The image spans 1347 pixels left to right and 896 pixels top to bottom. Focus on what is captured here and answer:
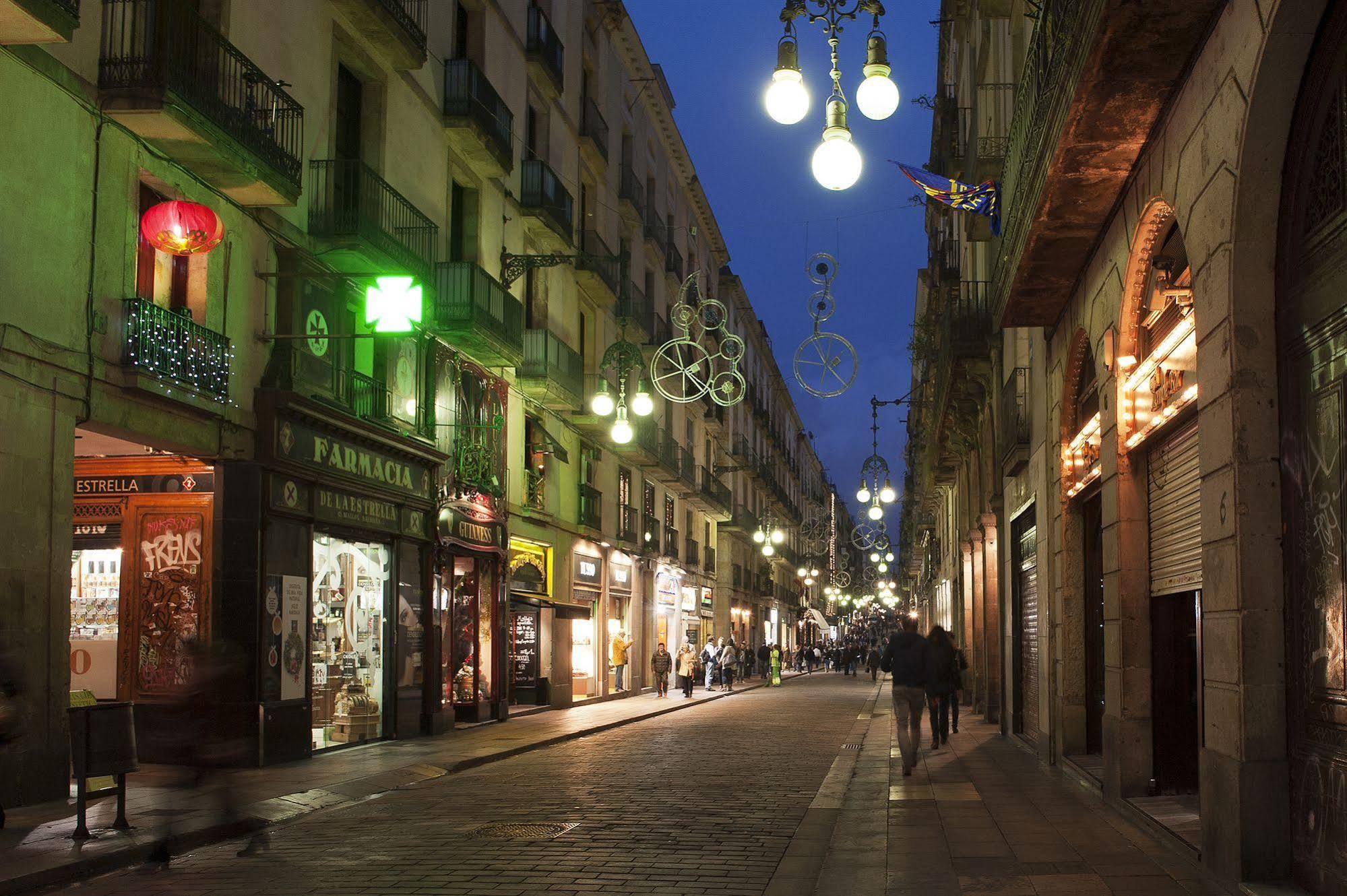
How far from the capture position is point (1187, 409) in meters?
9.56

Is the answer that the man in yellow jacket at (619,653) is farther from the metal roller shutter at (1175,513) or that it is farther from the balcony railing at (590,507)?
the metal roller shutter at (1175,513)

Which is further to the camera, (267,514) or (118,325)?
(267,514)

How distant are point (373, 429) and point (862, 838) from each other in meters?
11.1

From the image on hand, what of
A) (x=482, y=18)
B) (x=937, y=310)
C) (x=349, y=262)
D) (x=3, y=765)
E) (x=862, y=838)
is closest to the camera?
(x=862, y=838)

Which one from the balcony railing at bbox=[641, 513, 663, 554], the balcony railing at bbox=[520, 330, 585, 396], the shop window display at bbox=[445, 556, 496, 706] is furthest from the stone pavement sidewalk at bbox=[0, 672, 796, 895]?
the balcony railing at bbox=[641, 513, 663, 554]

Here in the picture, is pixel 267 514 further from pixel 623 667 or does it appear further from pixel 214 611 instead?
pixel 623 667

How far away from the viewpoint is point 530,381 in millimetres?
26703

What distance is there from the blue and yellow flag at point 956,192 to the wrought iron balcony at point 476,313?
8.94 meters

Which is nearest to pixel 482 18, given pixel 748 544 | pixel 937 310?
pixel 937 310

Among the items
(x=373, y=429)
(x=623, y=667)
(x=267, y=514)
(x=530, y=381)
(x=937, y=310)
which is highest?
(x=937, y=310)

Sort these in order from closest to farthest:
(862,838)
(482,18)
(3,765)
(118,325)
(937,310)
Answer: (862,838) → (3,765) → (118,325) → (482,18) → (937,310)

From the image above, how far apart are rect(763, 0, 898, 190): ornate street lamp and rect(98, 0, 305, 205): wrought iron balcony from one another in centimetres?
712

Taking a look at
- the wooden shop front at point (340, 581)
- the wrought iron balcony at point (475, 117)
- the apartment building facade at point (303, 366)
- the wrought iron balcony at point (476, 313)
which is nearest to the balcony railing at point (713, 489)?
the apartment building facade at point (303, 366)

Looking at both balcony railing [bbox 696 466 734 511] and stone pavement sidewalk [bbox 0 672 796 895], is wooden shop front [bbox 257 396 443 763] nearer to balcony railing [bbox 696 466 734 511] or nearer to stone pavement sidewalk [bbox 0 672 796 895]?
stone pavement sidewalk [bbox 0 672 796 895]
